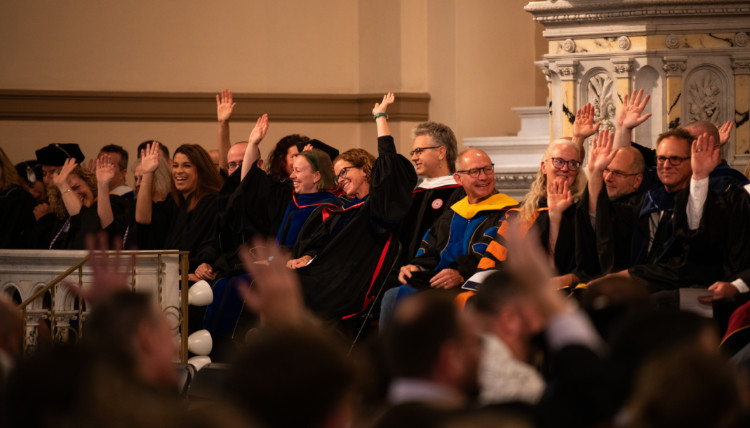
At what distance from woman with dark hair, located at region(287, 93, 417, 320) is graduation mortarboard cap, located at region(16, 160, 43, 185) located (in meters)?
3.24

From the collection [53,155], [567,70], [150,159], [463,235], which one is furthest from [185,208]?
[567,70]

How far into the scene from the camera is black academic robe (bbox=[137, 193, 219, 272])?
25.8 feet

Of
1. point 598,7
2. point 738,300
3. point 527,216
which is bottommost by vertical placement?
point 738,300

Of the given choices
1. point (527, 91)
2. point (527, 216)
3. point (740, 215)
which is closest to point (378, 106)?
point (527, 216)

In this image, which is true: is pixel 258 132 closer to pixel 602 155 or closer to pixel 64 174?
pixel 64 174

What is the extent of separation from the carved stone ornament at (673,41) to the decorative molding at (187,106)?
152 inches

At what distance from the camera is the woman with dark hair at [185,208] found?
786 centimetres

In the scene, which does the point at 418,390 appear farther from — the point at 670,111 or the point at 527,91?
the point at 527,91

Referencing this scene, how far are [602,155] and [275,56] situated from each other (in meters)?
6.19

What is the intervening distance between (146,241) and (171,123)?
11.7 ft

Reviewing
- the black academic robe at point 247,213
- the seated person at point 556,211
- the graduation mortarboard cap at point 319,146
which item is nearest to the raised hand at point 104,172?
the black academic robe at point 247,213

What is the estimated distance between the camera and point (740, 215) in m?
5.59

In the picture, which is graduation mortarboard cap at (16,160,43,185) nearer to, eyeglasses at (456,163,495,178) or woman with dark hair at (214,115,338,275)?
woman with dark hair at (214,115,338,275)

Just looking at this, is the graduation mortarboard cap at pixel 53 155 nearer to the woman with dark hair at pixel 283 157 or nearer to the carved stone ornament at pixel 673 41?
the woman with dark hair at pixel 283 157
